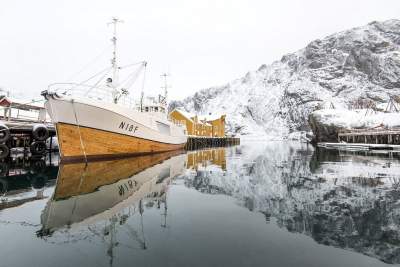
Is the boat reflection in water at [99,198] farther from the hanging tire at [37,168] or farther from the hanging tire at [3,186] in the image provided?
the hanging tire at [37,168]

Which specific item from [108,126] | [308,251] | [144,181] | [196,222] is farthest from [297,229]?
[108,126]

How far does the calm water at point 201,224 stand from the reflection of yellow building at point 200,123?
48235 millimetres

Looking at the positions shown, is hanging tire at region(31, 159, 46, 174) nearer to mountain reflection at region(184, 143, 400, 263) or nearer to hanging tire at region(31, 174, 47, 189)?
hanging tire at region(31, 174, 47, 189)

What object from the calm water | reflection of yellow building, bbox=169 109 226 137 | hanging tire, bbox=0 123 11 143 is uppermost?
reflection of yellow building, bbox=169 109 226 137

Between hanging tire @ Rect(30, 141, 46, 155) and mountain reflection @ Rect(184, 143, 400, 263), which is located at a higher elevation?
hanging tire @ Rect(30, 141, 46, 155)

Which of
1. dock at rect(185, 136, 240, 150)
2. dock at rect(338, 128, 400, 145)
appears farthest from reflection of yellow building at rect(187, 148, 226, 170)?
dock at rect(338, 128, 400, 145)

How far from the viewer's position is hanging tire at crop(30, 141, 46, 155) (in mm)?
28516

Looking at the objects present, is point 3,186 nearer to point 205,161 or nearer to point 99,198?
point 99,198

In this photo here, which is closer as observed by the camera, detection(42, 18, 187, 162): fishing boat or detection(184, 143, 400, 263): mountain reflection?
detection(184, 143, 400, 263): mountain reflection

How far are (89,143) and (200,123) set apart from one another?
57.5m

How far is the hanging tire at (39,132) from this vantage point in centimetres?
2731

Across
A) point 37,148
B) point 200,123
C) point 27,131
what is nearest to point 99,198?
point 37,148

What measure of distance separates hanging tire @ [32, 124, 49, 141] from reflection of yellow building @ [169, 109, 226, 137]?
1299 inches

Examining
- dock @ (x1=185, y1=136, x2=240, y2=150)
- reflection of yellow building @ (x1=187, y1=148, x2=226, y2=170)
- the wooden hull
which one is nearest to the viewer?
the wooden hull
